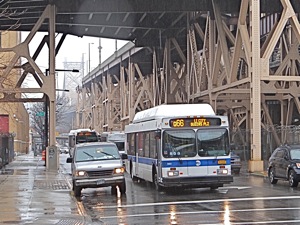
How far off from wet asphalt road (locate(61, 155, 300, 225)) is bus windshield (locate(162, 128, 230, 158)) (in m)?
1.52

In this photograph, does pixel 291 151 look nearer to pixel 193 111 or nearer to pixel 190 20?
pixel 193 111

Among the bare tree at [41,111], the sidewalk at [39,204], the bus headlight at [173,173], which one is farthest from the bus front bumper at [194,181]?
the bare tree at [41,111]

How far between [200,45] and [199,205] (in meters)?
44.1

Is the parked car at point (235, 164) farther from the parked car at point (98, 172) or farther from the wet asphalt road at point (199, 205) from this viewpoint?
the parked car at point (98, 172)

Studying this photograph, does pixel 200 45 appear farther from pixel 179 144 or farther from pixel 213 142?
pixel 179 144

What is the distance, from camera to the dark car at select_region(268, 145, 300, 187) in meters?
25.2

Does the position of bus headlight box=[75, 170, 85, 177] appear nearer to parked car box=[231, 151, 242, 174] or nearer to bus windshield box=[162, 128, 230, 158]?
bus windshield box=[162, 128, 230, 158]

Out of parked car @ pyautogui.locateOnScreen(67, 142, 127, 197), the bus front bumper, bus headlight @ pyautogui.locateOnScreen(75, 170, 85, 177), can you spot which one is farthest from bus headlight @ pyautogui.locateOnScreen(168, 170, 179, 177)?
bus headlight @ pyautogui.locateOnScreen(75, 170, 85, 177)

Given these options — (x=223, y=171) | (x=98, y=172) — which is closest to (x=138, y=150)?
(x=98, y=172)

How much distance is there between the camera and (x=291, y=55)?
47719mm

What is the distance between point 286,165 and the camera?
1025 inches

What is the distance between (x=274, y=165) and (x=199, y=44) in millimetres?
35749

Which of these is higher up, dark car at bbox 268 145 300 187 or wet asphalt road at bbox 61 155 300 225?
dark car at bbox 268 145 300 187

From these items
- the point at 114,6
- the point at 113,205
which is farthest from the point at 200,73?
the point at 113,205
